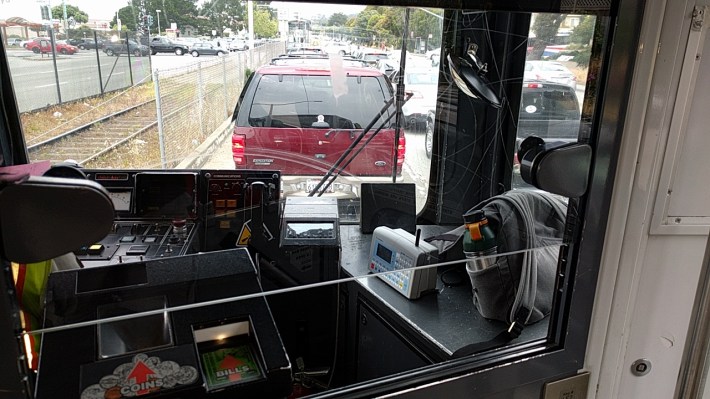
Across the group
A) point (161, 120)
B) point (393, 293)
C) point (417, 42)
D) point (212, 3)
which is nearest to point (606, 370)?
point (393, 293)

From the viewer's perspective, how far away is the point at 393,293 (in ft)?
6.64

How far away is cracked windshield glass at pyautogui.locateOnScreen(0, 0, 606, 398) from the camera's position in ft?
3.37

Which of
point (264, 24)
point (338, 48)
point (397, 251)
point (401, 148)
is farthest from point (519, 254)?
point (264, 24)

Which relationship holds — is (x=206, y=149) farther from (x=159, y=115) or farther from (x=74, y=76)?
(x=74, y=76)

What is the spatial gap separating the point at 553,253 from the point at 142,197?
134cm

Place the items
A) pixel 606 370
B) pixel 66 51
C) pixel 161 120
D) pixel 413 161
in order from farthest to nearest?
1. pixel 413 161
2. pixel 161 120
3. pixel 66 51
4. pixel 606 370

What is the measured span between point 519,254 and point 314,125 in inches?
33.4

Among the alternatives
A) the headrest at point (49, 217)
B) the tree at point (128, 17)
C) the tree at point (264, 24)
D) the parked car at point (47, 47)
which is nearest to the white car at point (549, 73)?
the tree at point (264, 24)

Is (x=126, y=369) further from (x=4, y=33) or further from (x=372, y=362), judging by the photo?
(x=372, y=362)

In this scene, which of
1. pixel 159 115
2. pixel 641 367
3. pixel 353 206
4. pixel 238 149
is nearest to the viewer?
pixel 641 367

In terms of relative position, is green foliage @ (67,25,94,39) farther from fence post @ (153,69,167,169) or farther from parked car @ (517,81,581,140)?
parked car @ (517,81,581,140)

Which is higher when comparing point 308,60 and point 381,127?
point 308,60

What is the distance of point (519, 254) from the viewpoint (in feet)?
5.44

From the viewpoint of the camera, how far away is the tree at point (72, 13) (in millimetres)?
1331
